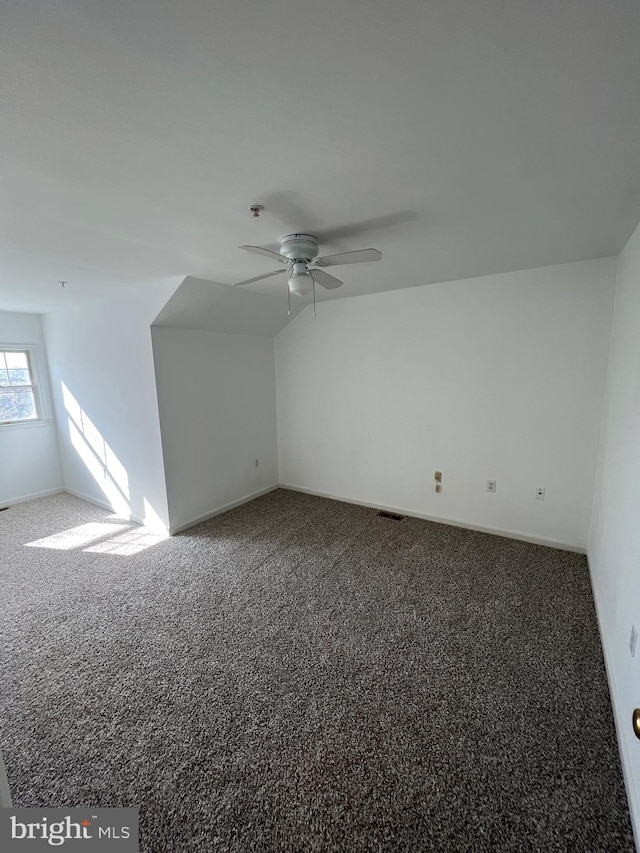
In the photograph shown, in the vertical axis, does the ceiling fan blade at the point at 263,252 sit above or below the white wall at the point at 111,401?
above

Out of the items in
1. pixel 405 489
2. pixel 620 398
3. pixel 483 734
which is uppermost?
pixel 620 398

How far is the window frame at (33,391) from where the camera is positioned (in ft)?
14.6

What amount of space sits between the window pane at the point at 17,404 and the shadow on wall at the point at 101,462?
49 cm

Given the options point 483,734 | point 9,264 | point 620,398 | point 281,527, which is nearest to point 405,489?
point 281,527

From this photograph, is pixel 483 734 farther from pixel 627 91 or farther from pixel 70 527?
pixel 70 527

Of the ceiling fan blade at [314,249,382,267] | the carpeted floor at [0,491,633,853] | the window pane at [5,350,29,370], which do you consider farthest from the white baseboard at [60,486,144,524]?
the ceiling fan blade at [314,249,382,267]

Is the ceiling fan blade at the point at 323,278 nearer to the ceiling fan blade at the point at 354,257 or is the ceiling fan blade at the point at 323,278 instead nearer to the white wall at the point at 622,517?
the ceiling fan blade at the point at 354,257

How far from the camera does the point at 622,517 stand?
1.91m

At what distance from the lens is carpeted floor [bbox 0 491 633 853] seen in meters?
1.34

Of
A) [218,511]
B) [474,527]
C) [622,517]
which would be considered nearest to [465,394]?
[474,527]

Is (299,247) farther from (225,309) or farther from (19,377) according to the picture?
(19,377)

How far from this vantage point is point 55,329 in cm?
447

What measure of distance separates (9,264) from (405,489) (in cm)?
398

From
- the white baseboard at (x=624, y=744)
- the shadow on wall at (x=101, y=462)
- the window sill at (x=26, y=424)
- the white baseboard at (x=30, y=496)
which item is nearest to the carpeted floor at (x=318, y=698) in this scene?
the white baseboard at (x=624, y=744)
